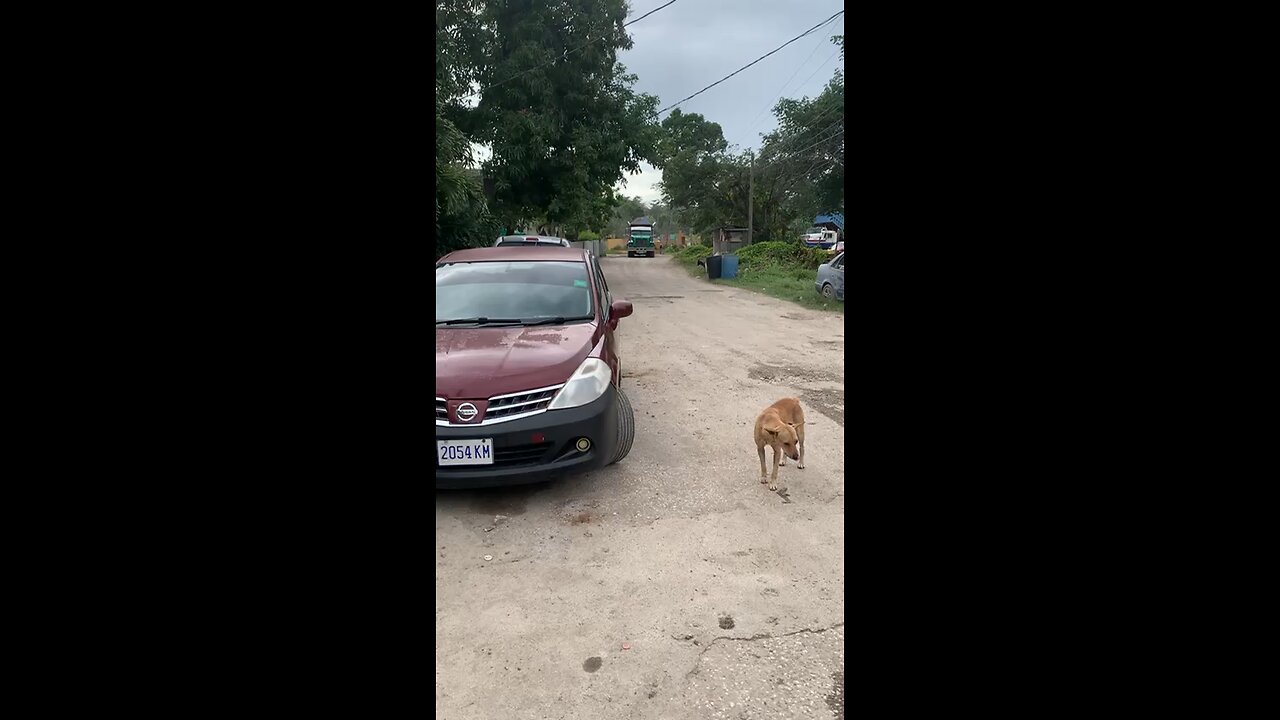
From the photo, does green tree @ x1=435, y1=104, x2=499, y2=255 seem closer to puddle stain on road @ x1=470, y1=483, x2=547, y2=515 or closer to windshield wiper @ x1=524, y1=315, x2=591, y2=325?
windshield wiper @ x1=524, y1=315, x2=591, y2=325

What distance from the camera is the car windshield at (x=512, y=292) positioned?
4.49 meters

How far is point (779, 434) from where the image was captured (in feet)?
13.0

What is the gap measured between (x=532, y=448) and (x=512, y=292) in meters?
1.55

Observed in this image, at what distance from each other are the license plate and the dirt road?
0.34 meters

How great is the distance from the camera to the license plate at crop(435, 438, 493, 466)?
3.46 m

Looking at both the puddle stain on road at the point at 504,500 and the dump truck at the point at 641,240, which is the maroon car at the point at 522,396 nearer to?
the puddle stain on road at the point at 504,500

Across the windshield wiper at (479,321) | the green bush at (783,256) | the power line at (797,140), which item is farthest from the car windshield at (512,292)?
the power line at (797,140)

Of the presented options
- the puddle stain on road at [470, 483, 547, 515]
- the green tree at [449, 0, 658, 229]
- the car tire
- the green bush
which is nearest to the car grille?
the puddle stain on road at [470, 483, 547, 515]

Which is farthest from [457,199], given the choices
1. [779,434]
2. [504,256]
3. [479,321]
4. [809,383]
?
[779,434]

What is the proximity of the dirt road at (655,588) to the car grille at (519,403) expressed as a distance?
1.80 feet

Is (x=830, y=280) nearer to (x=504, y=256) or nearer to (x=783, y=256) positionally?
(x=783, y=256)
